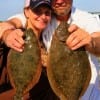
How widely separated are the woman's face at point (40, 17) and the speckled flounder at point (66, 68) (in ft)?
2.04

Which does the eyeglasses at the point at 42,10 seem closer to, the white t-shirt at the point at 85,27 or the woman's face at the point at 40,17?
the woman's face at the point at 40,17

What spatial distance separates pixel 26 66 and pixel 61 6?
0.88 metres

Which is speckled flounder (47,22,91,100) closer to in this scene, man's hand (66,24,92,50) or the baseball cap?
man's hand (66,24,92,50)

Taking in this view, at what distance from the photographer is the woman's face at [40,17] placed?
11.9 feet


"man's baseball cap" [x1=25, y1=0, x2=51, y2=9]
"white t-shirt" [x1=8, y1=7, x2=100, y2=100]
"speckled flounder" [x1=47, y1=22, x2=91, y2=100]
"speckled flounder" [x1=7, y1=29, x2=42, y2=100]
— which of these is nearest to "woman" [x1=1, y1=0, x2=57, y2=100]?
"man's baseball cap" [x1=25, y1=0, x2=51, y2=9]

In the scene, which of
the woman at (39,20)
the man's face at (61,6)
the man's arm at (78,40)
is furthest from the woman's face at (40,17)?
the man's arm at (78,40)

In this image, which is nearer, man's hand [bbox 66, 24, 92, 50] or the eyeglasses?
man's hand [bbox 66, 24, 92, 50]

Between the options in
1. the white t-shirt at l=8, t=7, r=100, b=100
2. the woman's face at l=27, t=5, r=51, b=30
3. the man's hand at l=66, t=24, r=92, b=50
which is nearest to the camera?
the man's hand at l=66, t=24, r=92, b=50

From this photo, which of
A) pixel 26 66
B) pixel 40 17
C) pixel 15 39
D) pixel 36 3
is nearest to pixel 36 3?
pixel 36 3

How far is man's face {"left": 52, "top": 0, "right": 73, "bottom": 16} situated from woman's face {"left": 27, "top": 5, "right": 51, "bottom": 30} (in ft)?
0.37

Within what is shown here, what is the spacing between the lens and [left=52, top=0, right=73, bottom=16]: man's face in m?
3.72

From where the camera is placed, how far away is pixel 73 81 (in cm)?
301

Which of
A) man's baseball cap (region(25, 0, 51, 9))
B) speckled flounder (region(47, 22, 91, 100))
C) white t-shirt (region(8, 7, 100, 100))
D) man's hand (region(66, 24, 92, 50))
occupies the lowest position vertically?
white t-shirt (region(8, 7, 100, 100))

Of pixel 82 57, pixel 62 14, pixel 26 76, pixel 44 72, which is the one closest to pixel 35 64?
pixel 26 76
